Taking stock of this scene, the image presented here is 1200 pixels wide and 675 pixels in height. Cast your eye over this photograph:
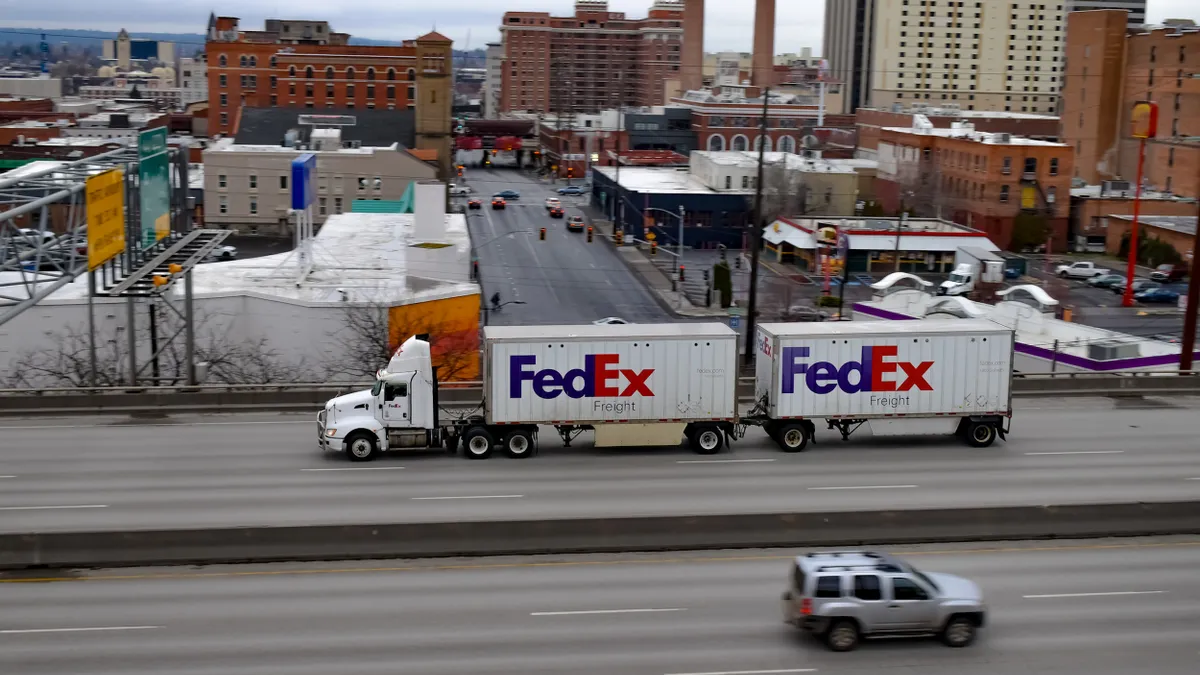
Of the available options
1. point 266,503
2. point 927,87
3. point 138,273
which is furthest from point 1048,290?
point 927,87

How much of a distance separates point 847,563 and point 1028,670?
7.83 feet

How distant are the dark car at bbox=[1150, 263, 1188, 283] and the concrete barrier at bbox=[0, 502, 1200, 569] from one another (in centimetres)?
5549

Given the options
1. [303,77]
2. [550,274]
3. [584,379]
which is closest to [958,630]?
[584,379]

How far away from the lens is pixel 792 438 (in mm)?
25203

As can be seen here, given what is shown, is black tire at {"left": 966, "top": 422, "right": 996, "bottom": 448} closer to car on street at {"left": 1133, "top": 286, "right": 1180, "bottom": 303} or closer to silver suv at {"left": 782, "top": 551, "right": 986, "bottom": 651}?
silver suv at {"left": 782, "top": 551, "right": 986, "bottom": 651}

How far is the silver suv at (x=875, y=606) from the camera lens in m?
15.4

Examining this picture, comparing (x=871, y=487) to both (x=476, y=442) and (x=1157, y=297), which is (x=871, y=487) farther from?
(x=1157, y=297)

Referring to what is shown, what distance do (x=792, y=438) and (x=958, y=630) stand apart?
9783 mm

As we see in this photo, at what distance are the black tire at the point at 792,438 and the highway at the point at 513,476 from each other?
0.26 meters

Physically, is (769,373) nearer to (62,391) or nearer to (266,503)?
(266,503)

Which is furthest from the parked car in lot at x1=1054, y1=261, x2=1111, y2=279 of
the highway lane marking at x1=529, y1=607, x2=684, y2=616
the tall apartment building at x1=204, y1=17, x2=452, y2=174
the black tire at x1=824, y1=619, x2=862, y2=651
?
the tall apartment building at x1=204, y1=17, x2=452, y2=174

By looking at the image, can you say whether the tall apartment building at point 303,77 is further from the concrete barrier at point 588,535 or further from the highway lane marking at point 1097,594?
the highway lane marking at point 1097,594

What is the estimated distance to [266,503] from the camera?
21.3 metres

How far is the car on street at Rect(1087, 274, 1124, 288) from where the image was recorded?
71062mm
